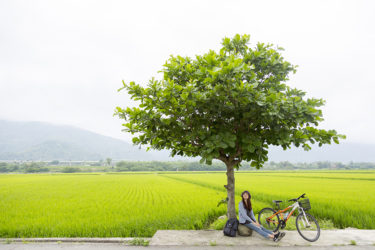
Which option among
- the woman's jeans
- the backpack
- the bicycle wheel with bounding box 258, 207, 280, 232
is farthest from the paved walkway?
the bicycle wheel with bounding box 258, 207, 280, 232

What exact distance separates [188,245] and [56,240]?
394cm

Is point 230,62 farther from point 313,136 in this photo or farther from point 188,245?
point 188,245

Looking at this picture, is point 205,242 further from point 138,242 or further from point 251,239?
point 138,242

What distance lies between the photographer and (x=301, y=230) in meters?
7.16

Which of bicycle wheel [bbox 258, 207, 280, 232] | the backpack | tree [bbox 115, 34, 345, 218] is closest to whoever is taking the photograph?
tree [bbox 115, 34, 345, 218]

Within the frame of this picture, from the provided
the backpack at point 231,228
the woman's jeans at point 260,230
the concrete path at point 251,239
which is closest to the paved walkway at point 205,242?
the concrete path at point 251,239

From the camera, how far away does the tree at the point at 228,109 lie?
6246 millimetres

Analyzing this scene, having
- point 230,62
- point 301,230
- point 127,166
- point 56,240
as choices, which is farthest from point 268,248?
point 127,166

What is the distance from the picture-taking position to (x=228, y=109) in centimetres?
704

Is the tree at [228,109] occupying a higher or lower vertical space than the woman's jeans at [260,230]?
higher

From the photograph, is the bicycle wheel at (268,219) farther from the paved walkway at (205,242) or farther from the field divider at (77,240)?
the field divider at (77,240)

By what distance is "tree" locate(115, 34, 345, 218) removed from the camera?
20.5 feet

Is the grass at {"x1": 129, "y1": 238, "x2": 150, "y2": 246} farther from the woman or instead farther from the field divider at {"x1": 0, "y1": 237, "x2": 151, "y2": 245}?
the woman

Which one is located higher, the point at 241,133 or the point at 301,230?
the point at 241,133
